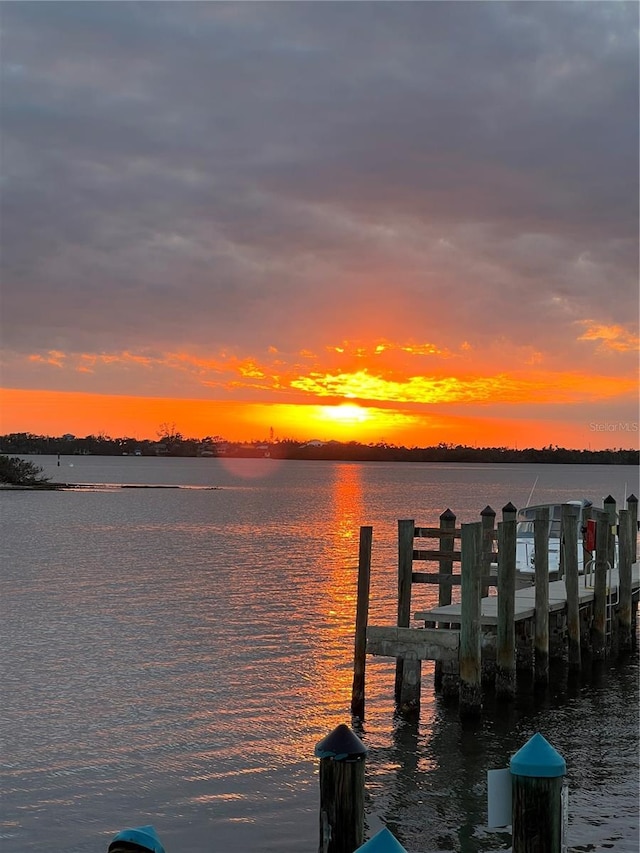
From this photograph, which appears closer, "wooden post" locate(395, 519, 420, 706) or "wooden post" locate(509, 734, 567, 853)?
"wooden post" locate(509, 734, 567, 853)

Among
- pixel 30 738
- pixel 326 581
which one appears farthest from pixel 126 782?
pixel 326 581

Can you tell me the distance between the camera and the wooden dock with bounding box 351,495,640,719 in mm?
15164

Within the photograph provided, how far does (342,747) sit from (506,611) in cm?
910

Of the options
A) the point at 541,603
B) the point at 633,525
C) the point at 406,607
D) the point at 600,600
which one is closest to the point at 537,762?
the point at 406,607

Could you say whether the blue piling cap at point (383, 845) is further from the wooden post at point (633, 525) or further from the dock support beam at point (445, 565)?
the wooden post at point (633, 525)

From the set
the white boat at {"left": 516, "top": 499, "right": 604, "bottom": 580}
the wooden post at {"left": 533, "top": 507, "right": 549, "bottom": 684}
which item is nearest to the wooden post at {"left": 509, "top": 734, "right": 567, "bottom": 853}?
the wooden post at {"left": 533, "top": 507, "right": 549, "bottom": 684}

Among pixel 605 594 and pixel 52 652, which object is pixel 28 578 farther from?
pixel 605 594

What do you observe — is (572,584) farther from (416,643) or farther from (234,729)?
(234,729)

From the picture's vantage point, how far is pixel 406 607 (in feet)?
55.6

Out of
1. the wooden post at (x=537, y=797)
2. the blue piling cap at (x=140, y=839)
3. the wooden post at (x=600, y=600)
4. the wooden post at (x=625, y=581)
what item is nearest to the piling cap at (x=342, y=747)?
the wooden post at (x=537, y=797)

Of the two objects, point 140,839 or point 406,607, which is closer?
point 140,839

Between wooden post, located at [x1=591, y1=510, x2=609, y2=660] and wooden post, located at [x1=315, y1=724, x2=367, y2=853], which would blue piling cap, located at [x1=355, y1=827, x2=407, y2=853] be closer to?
wooden post, located at [x1=315, y1=724, x2=367, y2=853]

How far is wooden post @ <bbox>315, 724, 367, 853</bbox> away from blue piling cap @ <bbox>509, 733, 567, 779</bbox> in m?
1.43

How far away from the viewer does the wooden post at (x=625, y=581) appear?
69.9 ft
